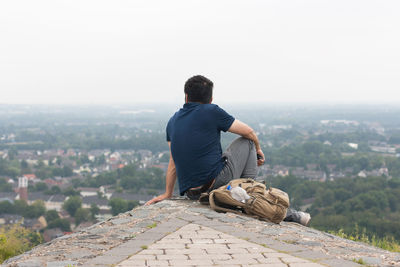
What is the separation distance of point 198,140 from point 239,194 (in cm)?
62

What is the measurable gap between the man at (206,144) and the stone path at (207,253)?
1072 millimetres

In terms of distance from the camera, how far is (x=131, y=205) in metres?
40.6

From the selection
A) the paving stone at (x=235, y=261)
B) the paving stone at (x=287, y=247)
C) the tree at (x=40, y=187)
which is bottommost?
the tree at (x=40, y=187)

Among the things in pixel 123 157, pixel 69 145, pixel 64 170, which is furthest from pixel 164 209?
pixel 69 145

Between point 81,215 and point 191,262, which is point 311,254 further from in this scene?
point 81,215

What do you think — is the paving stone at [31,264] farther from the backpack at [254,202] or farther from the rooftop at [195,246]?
the backpack at [254,202]

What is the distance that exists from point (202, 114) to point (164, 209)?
904 millimetres

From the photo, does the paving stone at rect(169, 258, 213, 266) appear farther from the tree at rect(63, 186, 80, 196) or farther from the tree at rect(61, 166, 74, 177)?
the tree at rect(61, 166, 74, 177)

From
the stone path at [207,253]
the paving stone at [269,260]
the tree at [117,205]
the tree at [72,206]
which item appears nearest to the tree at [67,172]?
the tree at [72,206]

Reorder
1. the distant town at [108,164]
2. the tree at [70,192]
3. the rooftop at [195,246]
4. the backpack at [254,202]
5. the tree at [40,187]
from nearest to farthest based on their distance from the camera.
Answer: the rooftop at [195,246] < the backpack at [254,202] < the distant town at [108,164] < the tree at [70,192] < the tree at [40,187]

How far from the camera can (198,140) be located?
14.8 ft

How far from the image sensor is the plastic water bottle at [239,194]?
4238 millimetres

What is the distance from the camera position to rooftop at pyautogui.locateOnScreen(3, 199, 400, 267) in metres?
2.96

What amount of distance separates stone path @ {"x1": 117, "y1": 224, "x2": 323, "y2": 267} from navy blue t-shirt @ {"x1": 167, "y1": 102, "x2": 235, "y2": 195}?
3.53 ft
